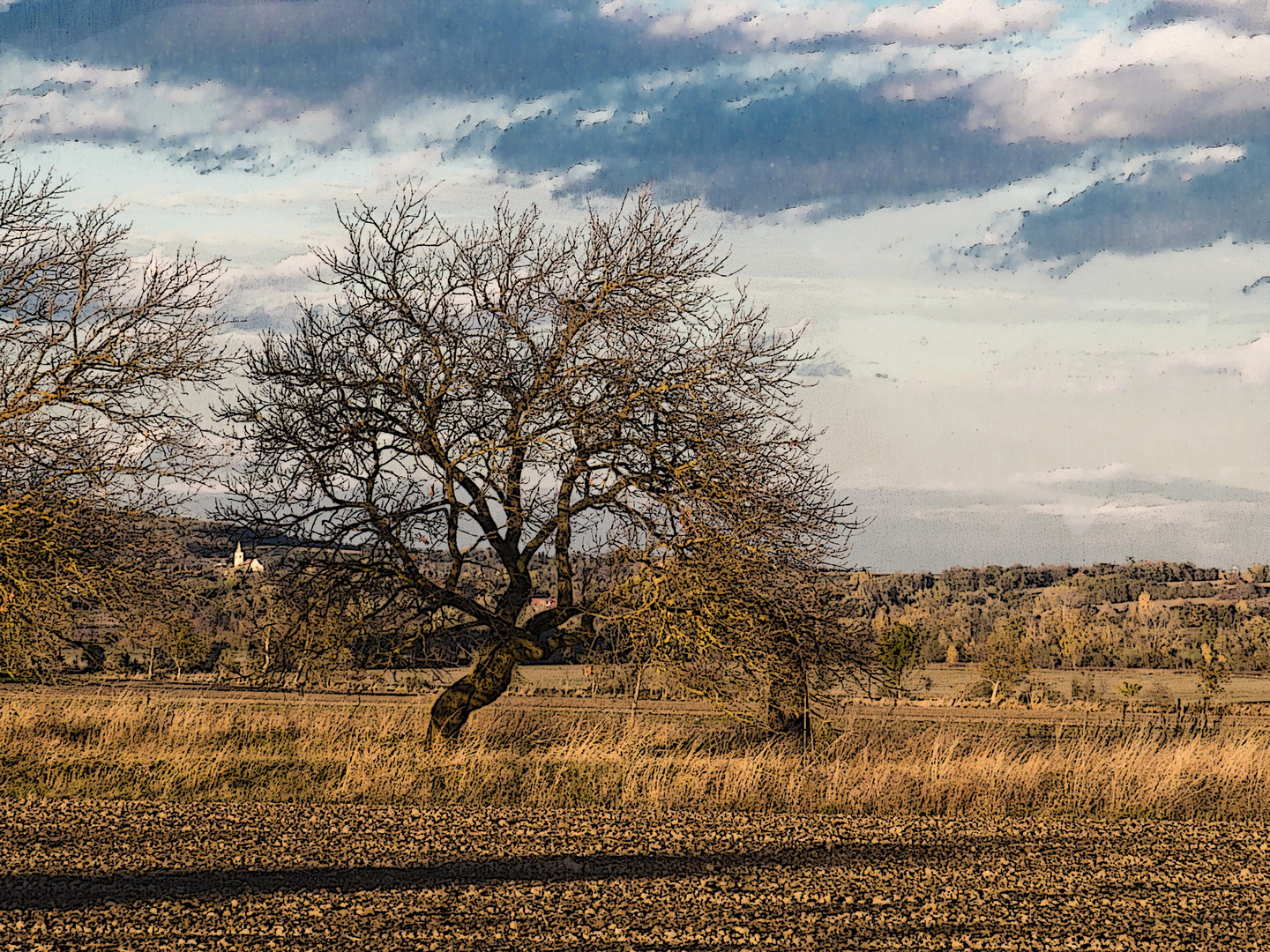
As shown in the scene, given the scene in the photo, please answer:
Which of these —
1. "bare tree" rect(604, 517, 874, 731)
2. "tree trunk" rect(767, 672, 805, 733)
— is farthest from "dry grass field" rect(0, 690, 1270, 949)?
"bare tree" rect(604, 517, 874, 731)

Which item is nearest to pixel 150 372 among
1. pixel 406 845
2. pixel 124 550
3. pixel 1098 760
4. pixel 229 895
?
pixel 124 550

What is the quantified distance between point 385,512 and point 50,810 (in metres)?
4.98

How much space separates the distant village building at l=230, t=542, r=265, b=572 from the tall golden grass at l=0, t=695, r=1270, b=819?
78.7 inches

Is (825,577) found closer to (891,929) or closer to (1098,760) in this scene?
(1098,760)

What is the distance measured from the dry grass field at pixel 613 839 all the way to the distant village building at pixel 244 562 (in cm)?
201

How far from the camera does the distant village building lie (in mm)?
14761

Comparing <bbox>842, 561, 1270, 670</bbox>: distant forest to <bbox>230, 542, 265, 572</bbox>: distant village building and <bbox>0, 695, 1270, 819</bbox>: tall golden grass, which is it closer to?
<bbox>0, 695, 1270, 819</bbox>: tall golden grass

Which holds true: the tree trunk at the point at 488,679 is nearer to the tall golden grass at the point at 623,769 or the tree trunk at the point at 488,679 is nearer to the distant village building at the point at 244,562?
the tall golden grass at the point at 623,769

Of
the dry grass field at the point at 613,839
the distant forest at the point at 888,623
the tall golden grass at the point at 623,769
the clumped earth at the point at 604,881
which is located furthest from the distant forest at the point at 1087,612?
the clumped earth at the point at 604,881

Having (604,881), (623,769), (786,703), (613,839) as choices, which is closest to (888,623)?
(786,703)

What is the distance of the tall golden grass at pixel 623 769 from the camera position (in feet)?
38.2

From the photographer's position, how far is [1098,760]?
43.4 ft

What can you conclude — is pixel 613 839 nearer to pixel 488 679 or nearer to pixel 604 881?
pixel 604 881

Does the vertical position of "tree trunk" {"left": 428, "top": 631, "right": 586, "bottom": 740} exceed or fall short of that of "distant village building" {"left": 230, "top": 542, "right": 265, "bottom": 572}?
it falls short
